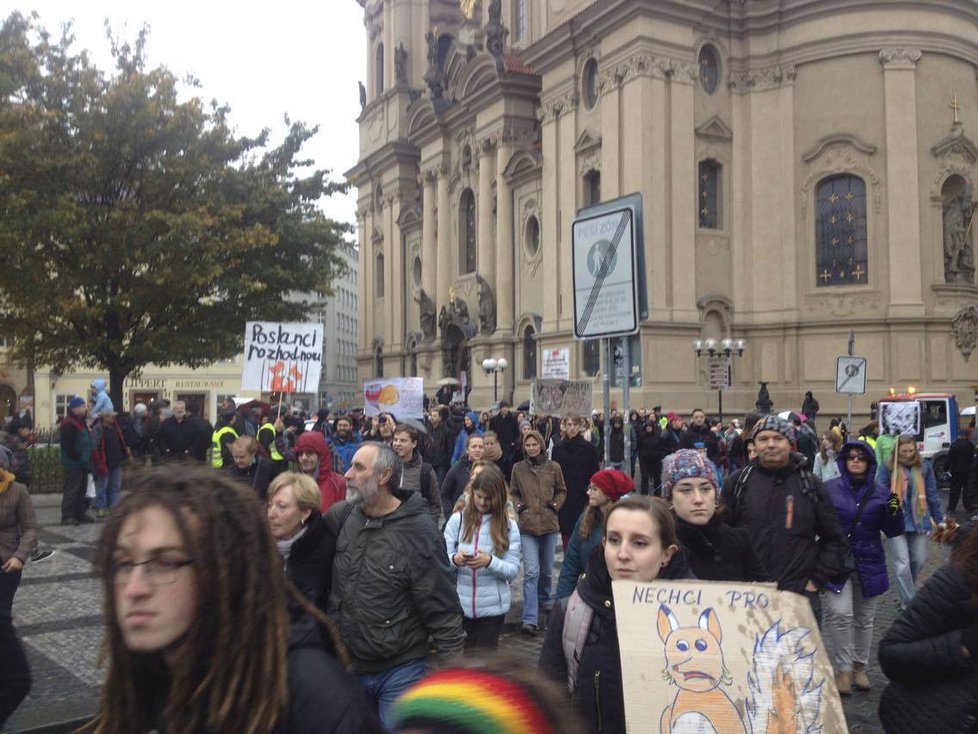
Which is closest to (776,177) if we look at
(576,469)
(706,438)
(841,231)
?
(841,231)

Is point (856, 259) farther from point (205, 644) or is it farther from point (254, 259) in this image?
point (205, 644)

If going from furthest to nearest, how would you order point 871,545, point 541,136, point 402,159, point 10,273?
point 402,159, point 541,136, point 10,273, point 871,545

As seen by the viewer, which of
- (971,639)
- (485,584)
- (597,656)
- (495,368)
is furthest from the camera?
(495,368)

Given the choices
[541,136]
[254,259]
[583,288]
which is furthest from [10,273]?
[541,136]

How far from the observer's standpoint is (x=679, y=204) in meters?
30.9

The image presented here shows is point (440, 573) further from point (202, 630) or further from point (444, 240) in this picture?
point (444, 240)

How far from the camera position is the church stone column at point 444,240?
143 ft

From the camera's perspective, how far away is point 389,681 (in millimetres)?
4195

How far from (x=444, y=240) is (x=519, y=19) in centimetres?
1013

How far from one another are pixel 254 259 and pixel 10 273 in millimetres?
5256

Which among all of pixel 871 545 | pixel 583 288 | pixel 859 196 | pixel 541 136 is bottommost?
pixel 871 545

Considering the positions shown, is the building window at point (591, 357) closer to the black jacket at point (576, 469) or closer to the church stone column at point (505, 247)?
the church stone column at point (505, 247)

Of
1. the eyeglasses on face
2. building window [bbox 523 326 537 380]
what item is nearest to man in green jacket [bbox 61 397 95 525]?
the eyeglasses on face

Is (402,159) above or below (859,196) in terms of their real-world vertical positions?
above
